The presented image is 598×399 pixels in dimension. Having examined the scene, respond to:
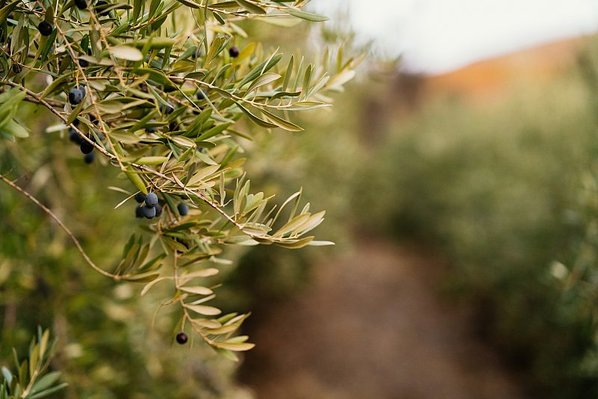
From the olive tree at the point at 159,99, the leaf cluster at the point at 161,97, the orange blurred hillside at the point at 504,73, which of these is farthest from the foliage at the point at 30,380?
the orange blurred hillside at the point at 504,73

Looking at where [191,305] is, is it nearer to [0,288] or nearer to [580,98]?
[0,288]

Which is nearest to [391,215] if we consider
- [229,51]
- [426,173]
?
[426,173]

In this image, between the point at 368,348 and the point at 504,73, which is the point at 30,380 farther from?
the point at 504,73

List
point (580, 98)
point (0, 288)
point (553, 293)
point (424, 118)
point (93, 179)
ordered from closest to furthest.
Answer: point (0, 288) → point (93, 179) → point (553, 293) → point (580, 98) → point (424, 118)

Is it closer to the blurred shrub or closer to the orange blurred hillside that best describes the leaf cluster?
the blurred shrub

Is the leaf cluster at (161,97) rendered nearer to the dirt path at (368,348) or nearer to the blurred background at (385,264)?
the blurred background at (385,264)
